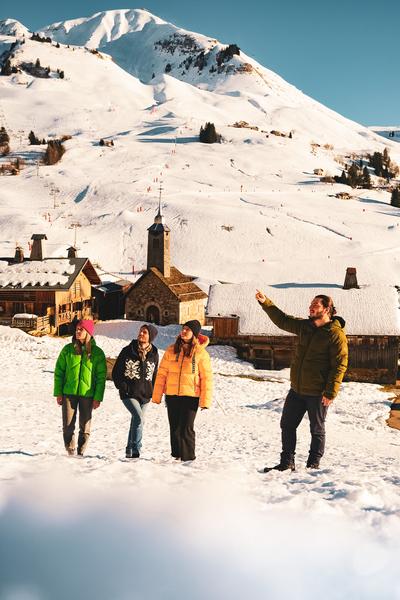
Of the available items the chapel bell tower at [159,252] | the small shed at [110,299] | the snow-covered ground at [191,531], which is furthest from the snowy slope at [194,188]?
the snow-covered ground at [191,531]

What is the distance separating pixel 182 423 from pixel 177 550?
349 centimetres

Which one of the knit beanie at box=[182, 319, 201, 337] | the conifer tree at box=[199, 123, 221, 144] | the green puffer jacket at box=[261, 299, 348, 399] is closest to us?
the green puffer jacket at box=[261, 299, 348, 399]

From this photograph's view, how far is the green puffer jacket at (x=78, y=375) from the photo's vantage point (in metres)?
8.10

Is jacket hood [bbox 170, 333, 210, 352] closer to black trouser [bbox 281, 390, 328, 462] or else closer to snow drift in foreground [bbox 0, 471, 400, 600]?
black trouser [bbox 281, 390, 328, 462]

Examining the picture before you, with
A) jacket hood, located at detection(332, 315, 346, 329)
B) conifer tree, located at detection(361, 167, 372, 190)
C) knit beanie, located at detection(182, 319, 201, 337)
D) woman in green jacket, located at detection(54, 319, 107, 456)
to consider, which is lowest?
woman in green jacket, located at detection(54, 319, 107, 456)

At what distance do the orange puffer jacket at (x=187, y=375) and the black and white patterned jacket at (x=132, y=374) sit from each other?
406 mm

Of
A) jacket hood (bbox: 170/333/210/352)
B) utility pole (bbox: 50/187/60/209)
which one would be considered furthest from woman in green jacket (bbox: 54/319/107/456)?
utility pole (bbox: 50/187/60/209)

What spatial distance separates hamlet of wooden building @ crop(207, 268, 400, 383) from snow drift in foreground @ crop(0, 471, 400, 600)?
26.5m

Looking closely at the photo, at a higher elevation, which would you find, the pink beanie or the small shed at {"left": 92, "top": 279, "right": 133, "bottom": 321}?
the small shed at {"left": 92, "top": 279, "right": 133, "bottom": 321}

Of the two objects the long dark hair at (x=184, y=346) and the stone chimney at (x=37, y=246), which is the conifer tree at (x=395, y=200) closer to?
the stone chimney at (x=37, y=246)

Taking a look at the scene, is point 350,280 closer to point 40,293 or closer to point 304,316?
point 304,316

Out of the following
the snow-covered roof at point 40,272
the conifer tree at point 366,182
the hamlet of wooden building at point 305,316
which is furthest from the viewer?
the conifer tree at point 366,182

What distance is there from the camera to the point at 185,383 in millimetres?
7641

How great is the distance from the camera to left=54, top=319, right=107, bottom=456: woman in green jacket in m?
8.10
